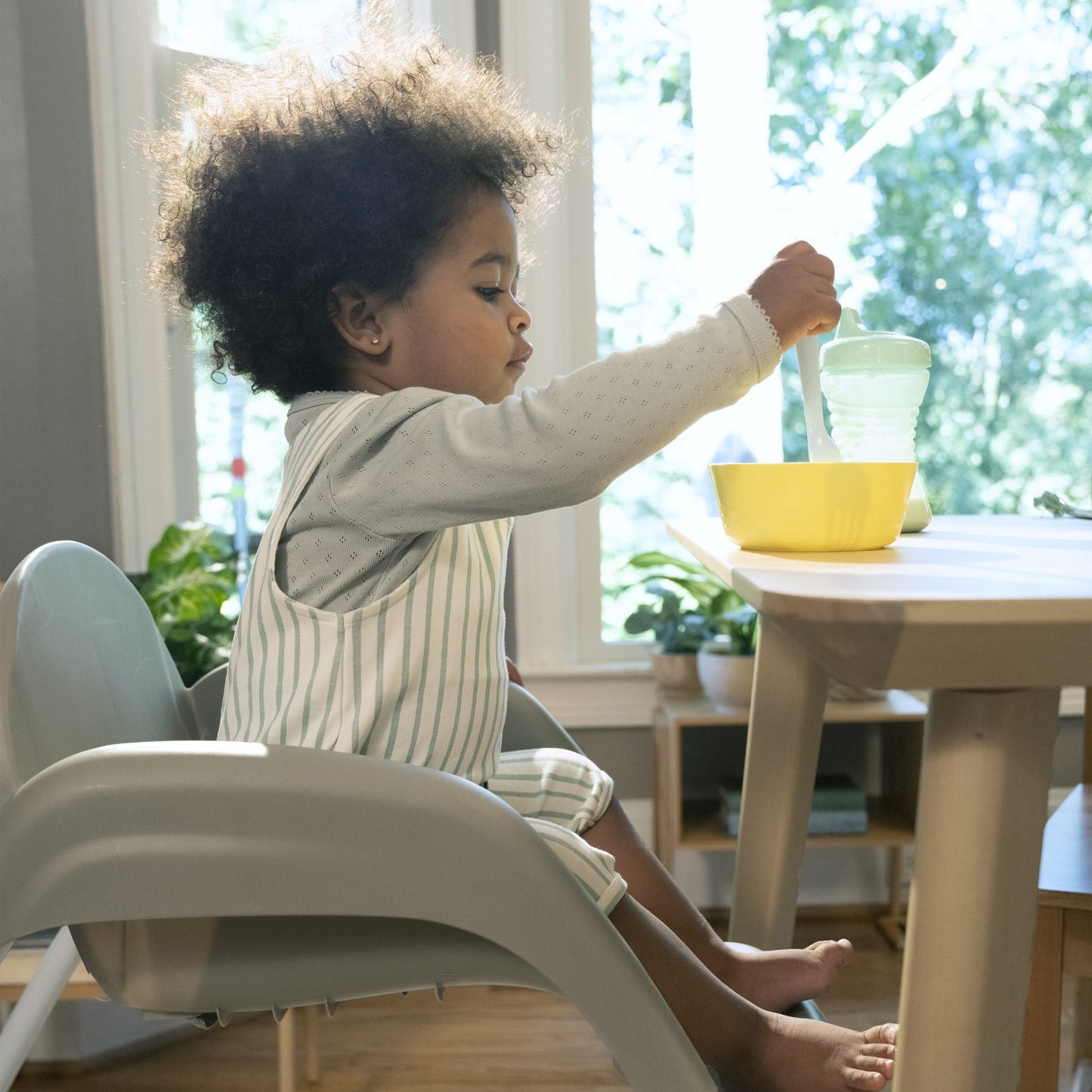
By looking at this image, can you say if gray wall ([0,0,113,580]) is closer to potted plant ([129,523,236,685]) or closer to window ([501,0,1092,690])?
potted plant ([129,523,236,685])

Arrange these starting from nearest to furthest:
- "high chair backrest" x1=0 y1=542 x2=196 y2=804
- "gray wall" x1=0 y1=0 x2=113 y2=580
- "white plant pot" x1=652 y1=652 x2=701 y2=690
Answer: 1. "high chair backrest" x1=0 y1=542 x2=196 y2=804
2. "gray wall" x1=0 y1=0 x2=113 y2=580
3. "white plant pot" x1=652 y1=652 x2=701 y2=690

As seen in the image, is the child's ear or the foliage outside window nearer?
the child's ear

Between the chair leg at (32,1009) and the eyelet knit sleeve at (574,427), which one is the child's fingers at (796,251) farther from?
the chair leg at (32,1009)

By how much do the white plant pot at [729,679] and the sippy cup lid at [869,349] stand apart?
109cm

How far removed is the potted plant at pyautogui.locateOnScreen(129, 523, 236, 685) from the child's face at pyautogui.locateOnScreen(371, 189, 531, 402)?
797 mm

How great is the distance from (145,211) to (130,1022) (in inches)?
54.0

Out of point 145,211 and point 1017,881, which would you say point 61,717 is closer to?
point 1017,881

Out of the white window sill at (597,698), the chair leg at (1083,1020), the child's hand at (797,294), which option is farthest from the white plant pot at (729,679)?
the child's hand at (797,294)

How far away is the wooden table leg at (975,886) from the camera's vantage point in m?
0.49

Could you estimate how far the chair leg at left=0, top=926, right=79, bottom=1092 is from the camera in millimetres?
1094

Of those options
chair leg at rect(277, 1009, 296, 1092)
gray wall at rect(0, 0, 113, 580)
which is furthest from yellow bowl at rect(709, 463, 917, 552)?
gray wall at rect(0, 0, 113, 580)

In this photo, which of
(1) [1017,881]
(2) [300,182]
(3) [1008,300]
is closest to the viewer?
(1) [1017,881]

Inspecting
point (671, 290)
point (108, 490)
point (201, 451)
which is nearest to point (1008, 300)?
point (671, 290)

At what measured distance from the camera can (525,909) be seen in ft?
1.94
